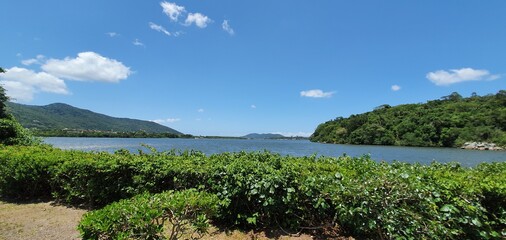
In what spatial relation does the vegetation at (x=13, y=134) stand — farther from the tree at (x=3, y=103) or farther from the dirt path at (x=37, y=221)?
the dirt path at (x=37, y=221)

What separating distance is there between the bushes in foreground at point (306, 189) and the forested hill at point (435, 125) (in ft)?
272

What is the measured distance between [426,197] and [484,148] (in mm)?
80883

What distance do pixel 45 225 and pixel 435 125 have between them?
3724 inches

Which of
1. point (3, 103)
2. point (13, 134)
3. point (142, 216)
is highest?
point (3, 103)

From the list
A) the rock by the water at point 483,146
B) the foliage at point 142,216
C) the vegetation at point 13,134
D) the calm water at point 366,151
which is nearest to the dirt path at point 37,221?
the foliage at point 142,216

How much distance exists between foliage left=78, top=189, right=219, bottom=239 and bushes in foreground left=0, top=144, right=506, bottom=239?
0.12m

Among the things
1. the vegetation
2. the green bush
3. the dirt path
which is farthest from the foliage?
the vegetation

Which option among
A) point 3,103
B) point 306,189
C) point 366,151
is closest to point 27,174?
point 306,189

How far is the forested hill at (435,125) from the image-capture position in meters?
73.0

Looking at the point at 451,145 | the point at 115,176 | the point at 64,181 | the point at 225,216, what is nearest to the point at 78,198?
the point at 64,181

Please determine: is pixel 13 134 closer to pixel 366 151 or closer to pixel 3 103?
pixel 3 103

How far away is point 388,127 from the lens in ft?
320

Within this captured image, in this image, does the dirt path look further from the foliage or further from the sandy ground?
the foliage

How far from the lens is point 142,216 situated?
3.02 meters
